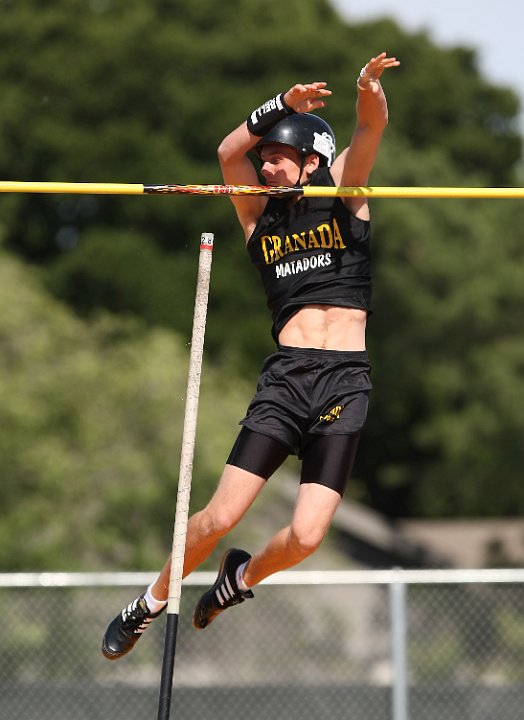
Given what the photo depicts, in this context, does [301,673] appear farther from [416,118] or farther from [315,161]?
[416,118]

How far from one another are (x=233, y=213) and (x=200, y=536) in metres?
18.2

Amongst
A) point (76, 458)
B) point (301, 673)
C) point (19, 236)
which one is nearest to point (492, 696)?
point (301, 673)

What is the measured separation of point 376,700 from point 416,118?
20112 millimetres

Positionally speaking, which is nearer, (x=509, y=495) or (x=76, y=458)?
(x=76, y=458)

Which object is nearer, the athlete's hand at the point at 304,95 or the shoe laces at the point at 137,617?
the athlete's hand at the point at 304,95

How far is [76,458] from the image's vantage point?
14.3 metres

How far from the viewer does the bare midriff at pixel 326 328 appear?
18.0 ft

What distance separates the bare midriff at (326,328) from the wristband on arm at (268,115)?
2.52 feet

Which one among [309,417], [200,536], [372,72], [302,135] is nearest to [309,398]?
[309,417]

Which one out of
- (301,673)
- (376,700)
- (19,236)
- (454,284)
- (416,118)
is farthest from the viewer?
(416,118)

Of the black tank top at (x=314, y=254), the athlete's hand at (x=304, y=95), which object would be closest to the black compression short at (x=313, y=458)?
the black tank top at (x=314, y=254)

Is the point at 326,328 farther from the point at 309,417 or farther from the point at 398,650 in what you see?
the point at 398,650

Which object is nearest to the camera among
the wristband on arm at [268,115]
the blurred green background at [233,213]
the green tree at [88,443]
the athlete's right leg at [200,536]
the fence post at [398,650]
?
the athlete's right leg at [200,536]

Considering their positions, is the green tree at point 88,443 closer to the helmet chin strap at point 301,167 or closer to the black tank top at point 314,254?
the black tank top at point 314,254
